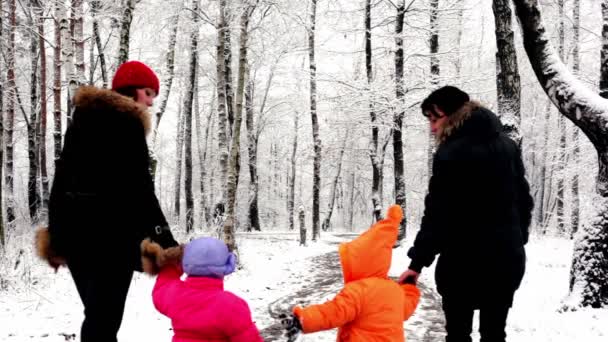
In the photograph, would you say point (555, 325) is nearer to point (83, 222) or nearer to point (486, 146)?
point (486, 146)

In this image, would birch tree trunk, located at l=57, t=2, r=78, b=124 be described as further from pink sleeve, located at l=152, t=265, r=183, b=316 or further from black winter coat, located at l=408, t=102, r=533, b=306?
black winter coat, located at l=408, t=102, r=533, b=306

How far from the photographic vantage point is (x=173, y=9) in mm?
13844

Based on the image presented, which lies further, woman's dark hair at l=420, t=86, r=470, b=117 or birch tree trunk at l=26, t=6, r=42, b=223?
birch tree trunk at l=26, t=6, r=42, b=223

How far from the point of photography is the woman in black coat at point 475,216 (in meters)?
3.34

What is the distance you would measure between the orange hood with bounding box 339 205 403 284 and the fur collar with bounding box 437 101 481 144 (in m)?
0.84

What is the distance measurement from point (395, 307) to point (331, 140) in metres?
32.3

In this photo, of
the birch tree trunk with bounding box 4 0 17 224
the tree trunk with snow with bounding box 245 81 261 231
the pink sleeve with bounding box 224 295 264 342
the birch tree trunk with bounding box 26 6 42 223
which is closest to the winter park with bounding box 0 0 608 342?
the pink sleeve with bounding box 224 295 264 342

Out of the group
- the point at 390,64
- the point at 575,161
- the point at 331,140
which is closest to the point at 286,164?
the point at 331,140

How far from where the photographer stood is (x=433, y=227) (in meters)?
3.44

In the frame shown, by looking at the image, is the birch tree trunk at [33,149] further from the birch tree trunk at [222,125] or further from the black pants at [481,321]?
the black pants at [481,321]

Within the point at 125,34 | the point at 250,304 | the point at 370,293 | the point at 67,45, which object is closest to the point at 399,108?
the point at 125,34

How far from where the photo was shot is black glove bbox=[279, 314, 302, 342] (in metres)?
2.82

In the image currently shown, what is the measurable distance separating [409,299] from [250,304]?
189 inches

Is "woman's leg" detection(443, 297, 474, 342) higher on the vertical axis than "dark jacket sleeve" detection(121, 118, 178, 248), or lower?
lower
